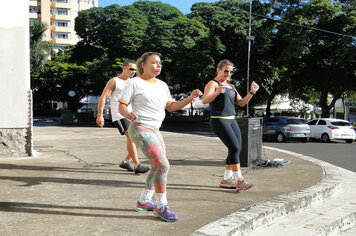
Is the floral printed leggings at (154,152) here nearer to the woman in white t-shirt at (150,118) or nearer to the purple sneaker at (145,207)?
the woman in white t-shirt at (150,118)

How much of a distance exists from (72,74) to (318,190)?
109 ft

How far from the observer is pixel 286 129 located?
1767 cm

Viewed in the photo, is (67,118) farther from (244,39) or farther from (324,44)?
(324,44)

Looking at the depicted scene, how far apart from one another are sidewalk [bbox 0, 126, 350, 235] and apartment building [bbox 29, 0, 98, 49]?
234ft

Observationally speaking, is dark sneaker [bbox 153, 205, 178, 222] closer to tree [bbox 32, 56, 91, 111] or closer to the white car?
the white car

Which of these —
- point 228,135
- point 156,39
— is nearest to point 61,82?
point 156,39

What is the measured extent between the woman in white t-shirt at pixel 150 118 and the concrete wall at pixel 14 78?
4.41 metres

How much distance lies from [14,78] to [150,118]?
470 centimetres

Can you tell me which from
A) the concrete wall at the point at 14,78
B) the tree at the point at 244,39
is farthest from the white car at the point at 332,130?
the concrete wall at the point at 14,78

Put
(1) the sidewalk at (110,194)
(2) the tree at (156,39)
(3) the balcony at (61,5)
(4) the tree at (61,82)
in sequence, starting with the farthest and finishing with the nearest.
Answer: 1. (3) the balcony at (61,5)
2. (4) the tree at (61,82)
3. (2) the tree at (156,39)
4. (1) the sidewalk at (110,194)


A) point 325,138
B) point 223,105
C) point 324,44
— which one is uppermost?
point 324,44

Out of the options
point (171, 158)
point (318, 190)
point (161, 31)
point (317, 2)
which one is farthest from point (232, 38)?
point (318, 190)

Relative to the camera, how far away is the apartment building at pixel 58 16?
71.9 meters

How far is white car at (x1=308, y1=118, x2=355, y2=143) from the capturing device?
17.8 metres
